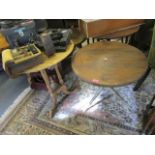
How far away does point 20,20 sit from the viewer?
145 cm

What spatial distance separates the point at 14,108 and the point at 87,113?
2.43ft

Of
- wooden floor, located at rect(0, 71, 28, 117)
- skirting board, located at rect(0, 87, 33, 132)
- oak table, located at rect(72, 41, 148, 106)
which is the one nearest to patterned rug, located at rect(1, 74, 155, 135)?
skirting board, located at rect(0, 87, 33, 132)

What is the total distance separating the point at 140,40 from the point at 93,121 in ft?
4.03

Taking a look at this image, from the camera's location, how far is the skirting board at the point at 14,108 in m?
1.64

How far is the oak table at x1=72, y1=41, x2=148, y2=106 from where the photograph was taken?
1203mm

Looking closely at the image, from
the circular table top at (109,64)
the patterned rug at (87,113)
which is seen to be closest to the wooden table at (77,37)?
Answer: the circular table top at (109,64)

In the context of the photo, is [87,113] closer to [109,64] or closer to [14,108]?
[109,64]

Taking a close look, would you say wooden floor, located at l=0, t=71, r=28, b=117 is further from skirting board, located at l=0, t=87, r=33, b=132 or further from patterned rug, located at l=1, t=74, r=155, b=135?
patterned rug, located at l=1, t=74, r=155, b=135

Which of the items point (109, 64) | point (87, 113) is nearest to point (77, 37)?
point (109, 64)

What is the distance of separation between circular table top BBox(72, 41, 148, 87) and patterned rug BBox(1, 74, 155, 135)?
48cm

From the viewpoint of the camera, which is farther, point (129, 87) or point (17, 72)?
point (129, 87)
